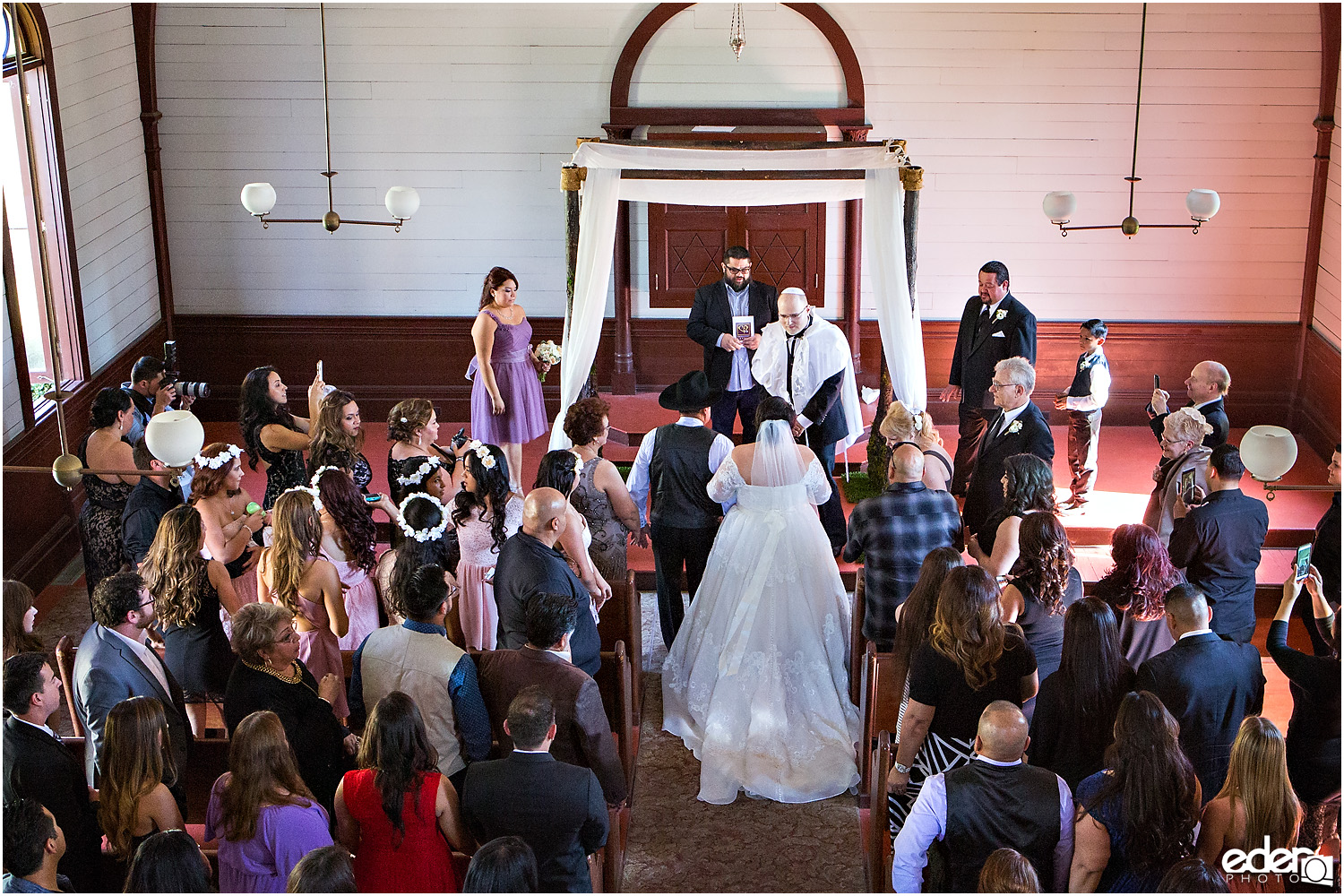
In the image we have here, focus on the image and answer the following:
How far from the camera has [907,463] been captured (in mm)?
5164

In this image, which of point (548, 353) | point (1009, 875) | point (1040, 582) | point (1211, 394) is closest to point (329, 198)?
point (548, 353)

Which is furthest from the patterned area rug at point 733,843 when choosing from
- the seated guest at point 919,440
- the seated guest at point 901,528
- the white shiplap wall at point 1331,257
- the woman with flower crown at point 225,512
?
the white shiplap wall at point 1331,257

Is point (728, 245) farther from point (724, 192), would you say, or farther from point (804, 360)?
point (804, 360)

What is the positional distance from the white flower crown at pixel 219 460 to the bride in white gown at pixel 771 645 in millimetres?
2114

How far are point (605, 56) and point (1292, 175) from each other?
544 cm

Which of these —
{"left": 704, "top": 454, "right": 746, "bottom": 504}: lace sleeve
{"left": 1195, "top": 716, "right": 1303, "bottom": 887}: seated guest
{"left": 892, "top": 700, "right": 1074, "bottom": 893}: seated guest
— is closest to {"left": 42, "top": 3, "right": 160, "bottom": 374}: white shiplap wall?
{"left": 704, "top": 454, "right": 746, "bottom": 504}: lace sleeve

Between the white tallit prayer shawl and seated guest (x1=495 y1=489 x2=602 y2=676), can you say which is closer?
seated guest (x1=495 y1=489 x2=602 y2=676)

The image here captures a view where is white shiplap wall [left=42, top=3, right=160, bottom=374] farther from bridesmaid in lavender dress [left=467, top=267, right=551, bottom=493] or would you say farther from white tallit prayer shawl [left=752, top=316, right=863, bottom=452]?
white tallit prayer shawl [left=752, top=316, right=863, bottom=452]

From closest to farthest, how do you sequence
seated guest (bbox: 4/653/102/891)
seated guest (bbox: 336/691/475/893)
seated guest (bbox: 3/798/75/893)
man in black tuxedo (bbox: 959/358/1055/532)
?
1. seated guest (bbox: 3/798/75/893)
2. seated guest (bbox: 336/691/475/893)
3. seated guest (bbox: 4/653/102/891)
4. man in black tuxedo (bbox: 959/358/1055/532)

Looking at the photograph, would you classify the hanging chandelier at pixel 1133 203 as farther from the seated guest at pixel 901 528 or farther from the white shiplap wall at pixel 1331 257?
the seated guest at pixel 901 528

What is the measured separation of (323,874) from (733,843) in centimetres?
236

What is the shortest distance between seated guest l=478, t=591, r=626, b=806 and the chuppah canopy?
11.9 feet

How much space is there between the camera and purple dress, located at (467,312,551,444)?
779cm

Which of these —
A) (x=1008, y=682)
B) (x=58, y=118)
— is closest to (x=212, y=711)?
(x=1008, y=682)
